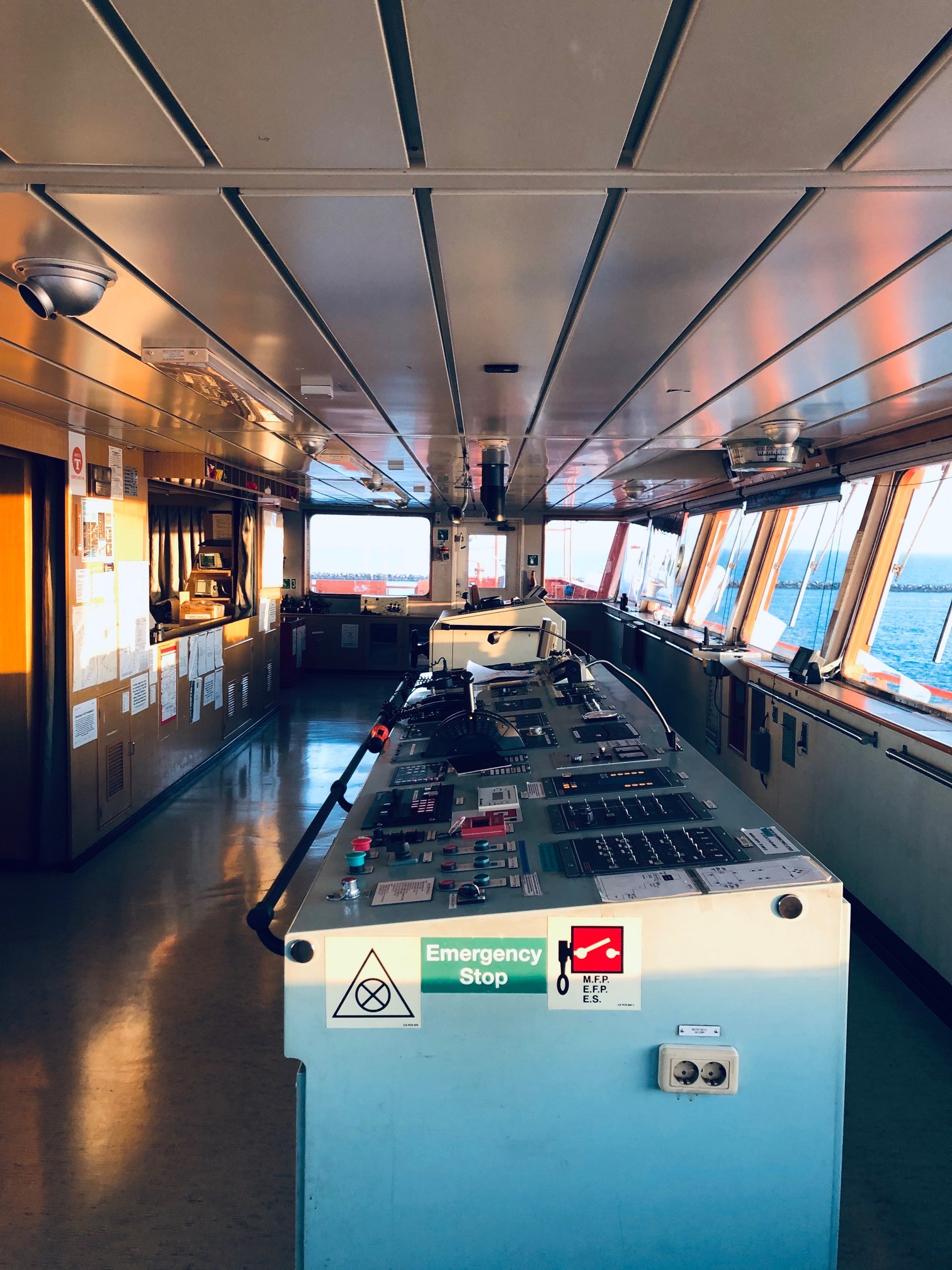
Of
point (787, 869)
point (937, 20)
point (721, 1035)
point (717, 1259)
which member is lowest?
point (717, 1259)

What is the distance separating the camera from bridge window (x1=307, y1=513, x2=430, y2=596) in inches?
500

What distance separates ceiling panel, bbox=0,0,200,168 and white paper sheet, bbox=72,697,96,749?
11.8 ft

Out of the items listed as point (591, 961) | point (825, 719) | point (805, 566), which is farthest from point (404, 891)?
point (805, 566)

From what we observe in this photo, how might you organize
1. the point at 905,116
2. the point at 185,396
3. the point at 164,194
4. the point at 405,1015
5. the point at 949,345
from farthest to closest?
the point at 185,396
the point at 949,345
the point at 405,1015
the point at 164,194
the point at 905,116

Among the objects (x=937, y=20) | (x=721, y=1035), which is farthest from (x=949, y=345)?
(x=721, y=1035)

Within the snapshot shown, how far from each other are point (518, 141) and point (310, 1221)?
2102 millimetres

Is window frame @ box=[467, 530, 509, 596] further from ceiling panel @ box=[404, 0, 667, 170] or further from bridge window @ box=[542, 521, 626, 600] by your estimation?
ceiling panel @ box=[404, 0, 667, 170]

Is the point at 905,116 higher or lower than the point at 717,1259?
higher

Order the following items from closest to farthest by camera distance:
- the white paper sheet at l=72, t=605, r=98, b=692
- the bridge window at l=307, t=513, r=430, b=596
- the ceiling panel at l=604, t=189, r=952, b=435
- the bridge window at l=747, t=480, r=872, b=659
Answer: the ceiling panel at l=604, t=189, r=952, b=435
the white paper sheet at l=72, t=605, r=98, b=692
the bridge window at l=747, t=480, r=872, b=659
the bridge window at l=307, t=513, r=430, b=596

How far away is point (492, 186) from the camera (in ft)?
4.68

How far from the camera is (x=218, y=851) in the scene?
4.71m

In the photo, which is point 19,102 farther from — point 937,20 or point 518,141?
point 937,20

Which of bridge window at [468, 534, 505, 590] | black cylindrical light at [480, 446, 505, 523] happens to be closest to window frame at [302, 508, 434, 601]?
bridge window at [468, 534, 505, 590]

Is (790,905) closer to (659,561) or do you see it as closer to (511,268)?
(511,268)
